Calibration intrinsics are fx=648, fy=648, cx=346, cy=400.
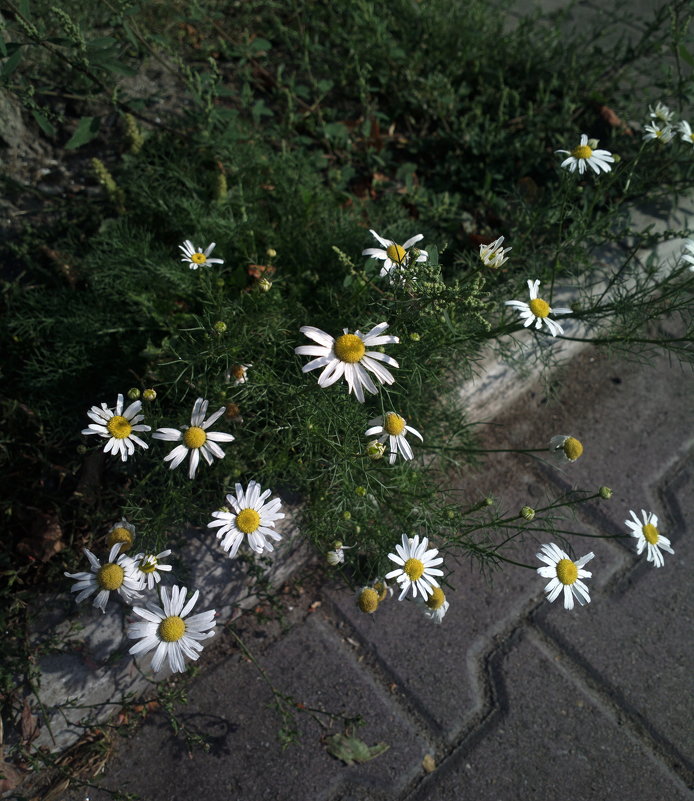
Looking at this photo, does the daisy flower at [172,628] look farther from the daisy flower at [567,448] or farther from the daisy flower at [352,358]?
the daisy flower at [567,448]

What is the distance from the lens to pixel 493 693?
6.98 feet

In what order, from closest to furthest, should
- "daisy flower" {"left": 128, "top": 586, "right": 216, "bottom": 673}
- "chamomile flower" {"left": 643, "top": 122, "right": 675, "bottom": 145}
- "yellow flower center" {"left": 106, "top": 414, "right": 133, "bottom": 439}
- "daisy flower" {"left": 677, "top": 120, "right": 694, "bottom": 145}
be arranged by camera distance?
"daisy flower" {"left": 128, "top": 586, "right": 216, "bottom": 673}, "yellow flower center" {"left": 106, "top": 414, "right": 133, "bottom": 439}, "chamomile flower" {"left": 643, "top": 122, "right": 675, "bottom": 145}, "daisy flower" {"left": 677, "top": 120, "right": 694, "bottom": 145}

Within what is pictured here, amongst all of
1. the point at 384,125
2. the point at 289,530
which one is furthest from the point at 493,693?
the point at 384,125

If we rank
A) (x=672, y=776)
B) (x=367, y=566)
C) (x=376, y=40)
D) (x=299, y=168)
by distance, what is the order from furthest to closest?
1. (x=376, y=40)
2. (x=299, y=168)
3. (x=367, y=566)
4. (x=672, y=776)

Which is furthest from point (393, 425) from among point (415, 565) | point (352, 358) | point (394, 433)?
point (415, 565)

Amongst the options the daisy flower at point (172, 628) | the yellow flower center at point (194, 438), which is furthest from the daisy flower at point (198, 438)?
the daisy flower at point (172, 628)

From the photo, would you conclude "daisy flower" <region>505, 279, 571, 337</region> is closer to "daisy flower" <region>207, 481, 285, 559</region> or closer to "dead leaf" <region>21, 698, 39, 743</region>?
"daisy flower" <region>207, 481, 285, 559</region>

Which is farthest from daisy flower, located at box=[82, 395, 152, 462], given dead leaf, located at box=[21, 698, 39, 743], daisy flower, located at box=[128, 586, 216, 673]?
dead leaf, located at box=[21, 698, 39, 743]

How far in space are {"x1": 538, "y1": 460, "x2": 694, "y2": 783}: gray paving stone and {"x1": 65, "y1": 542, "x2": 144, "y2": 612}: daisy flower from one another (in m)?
1.41

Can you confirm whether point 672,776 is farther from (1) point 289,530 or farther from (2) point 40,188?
(2) point 40,188

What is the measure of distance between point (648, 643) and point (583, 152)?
5.58 ft

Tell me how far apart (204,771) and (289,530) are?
0.75 meters

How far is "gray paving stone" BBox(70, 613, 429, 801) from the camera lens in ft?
6.25

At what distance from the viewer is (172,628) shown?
171 centimetres
